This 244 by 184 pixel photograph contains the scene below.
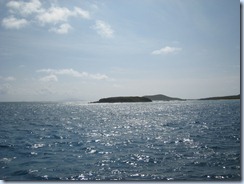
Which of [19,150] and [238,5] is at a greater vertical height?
[238,5]

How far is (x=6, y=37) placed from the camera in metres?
10.2

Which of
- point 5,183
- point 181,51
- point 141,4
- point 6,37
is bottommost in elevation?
point 5,183

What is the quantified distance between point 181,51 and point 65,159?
5742 mm

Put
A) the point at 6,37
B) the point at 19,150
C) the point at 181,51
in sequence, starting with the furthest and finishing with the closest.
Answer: the point at 19,150
the point at 6,37
the point at 181,51

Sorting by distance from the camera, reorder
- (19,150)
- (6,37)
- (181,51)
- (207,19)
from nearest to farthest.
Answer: (207,19) < (181,51) < (6,37) < (19,150)

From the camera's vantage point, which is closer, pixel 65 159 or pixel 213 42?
pixel 213 42

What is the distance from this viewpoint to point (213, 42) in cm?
881

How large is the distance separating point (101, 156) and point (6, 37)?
5.88 m

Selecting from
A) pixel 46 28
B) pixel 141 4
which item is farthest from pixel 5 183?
pixel 141 4

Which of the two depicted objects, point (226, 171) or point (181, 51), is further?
point (181, 51)

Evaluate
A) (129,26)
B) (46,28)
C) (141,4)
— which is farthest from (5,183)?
(141,4)

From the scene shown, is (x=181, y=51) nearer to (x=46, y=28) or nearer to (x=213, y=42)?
(x=213, y=42)

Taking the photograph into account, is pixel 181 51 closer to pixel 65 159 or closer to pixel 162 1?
pixel 162 1

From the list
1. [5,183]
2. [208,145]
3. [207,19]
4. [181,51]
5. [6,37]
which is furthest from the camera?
[208,145]
